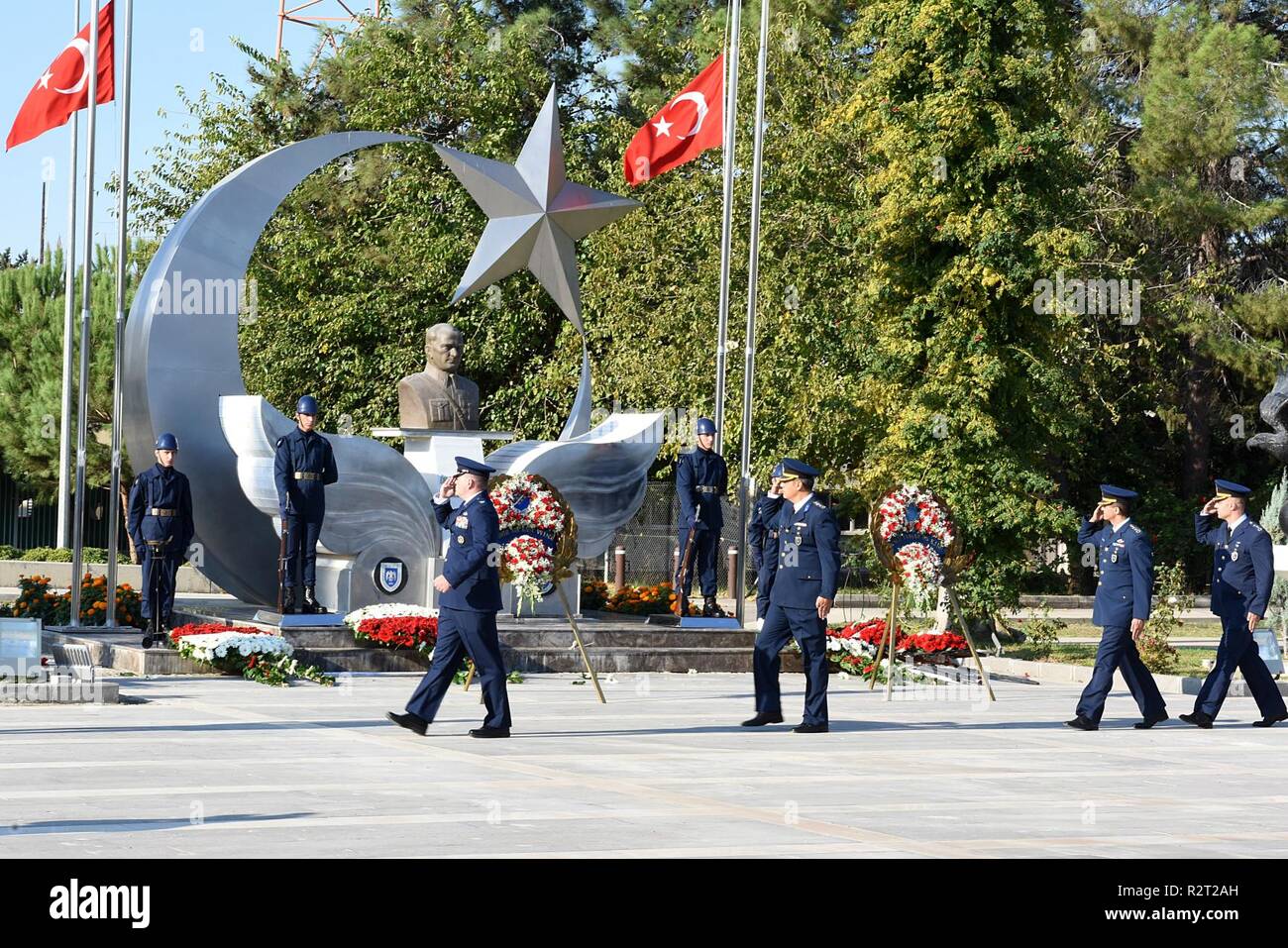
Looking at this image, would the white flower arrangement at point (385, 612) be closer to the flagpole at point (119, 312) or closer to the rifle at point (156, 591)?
the rifle at point (156, 591)

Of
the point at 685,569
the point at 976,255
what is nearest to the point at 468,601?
the point at 685,569

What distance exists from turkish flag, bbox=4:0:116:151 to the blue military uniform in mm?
12697

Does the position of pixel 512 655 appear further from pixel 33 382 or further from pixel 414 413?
pixel 33 382

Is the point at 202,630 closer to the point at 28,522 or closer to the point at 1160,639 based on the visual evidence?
the point at 1160,639

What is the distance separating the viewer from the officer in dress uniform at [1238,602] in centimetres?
1417

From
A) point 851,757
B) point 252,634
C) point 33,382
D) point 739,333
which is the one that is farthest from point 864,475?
point 33,382

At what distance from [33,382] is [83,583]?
69.4 ft

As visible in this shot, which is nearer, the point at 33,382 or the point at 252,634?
the point at 252,634

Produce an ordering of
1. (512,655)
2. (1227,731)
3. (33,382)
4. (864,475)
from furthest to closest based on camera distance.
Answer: (33,382) < (864,475) < (512,655) < (1227,731)

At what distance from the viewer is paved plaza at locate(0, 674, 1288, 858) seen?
26.1ft

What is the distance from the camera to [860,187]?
26641mm

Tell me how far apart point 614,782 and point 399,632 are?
8.08 metres

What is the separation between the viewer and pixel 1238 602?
14258mm

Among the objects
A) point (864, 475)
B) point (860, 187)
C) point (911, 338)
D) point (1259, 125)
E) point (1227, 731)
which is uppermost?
point (1259, 125)
